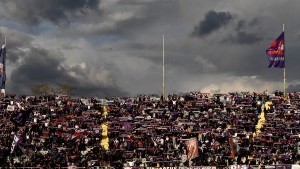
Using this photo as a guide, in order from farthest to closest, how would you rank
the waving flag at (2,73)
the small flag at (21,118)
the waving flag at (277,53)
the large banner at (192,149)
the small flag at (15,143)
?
the waving flag at (277,53) < the waving flag at (2,73) < the small flag at (21,118) < the large banner at (192,149) < the small flag at (15,143)

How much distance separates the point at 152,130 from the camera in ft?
228

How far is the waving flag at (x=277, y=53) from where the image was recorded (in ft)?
252

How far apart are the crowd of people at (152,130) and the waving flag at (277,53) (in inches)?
143

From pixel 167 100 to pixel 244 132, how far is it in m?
10.9

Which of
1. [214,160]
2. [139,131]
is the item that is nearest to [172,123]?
[139,131]

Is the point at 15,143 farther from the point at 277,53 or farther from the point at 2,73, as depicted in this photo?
the point at 277,53

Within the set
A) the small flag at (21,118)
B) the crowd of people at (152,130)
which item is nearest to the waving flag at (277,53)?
the crowd of people at (152,130)

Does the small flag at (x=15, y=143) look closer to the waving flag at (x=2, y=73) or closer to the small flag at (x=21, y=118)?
the small flag at (x=21, y=118)

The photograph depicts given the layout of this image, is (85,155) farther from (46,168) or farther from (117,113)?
(117,113)

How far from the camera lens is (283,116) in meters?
71.4

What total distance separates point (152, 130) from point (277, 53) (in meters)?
18.1

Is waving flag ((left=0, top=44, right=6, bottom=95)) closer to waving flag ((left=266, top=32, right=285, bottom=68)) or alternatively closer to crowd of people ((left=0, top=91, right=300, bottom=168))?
crowd of people ((left=0, top=91, right=300, bottom=168))

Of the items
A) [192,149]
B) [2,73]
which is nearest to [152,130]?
[192,149]

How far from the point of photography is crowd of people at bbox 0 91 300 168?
62.2 metres
